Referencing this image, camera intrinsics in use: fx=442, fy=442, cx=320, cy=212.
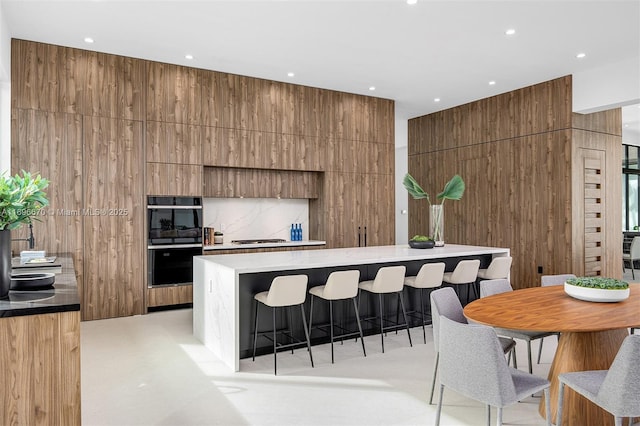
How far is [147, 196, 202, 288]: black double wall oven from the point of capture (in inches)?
226

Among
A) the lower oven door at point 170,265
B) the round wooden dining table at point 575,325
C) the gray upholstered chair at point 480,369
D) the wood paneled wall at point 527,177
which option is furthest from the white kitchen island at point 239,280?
the wood paneled wall at point 527,177

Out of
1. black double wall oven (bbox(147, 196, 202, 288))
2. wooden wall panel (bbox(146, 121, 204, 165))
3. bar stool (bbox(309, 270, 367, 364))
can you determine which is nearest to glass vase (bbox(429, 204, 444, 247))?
bar stool (bbox(309, 270, 367, 364))

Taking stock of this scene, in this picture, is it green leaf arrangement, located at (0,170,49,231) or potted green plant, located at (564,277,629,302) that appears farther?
potted green plant, located at (564,277,629,302)

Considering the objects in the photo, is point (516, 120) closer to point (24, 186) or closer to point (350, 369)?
point (350, 369)

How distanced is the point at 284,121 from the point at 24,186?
4.66 meters

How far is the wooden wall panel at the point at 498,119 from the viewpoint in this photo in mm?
6578

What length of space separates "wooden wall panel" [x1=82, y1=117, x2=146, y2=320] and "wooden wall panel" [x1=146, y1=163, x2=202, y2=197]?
14 centimetres

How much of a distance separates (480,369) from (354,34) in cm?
397

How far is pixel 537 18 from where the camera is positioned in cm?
455

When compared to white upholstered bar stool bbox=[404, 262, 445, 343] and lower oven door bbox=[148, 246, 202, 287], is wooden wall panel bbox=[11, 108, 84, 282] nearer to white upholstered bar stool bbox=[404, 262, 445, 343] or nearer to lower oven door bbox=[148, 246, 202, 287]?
lower oven door bbox=[148, 246, 202, 287]

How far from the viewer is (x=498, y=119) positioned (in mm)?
7484

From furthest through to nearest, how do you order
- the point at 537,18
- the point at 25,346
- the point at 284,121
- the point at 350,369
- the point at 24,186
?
the point at 284,121 < the point at 537,18 < the point at 350,369 < the point at 24,186 < the point at 25,346

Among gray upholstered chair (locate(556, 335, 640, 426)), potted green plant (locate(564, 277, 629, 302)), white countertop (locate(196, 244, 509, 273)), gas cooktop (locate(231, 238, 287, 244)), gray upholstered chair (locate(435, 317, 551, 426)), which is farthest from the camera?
gas cooktop (locate(231, 238, 287, 244))

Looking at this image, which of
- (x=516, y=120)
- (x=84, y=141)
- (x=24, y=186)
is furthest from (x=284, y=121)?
(x=24, y=186)
